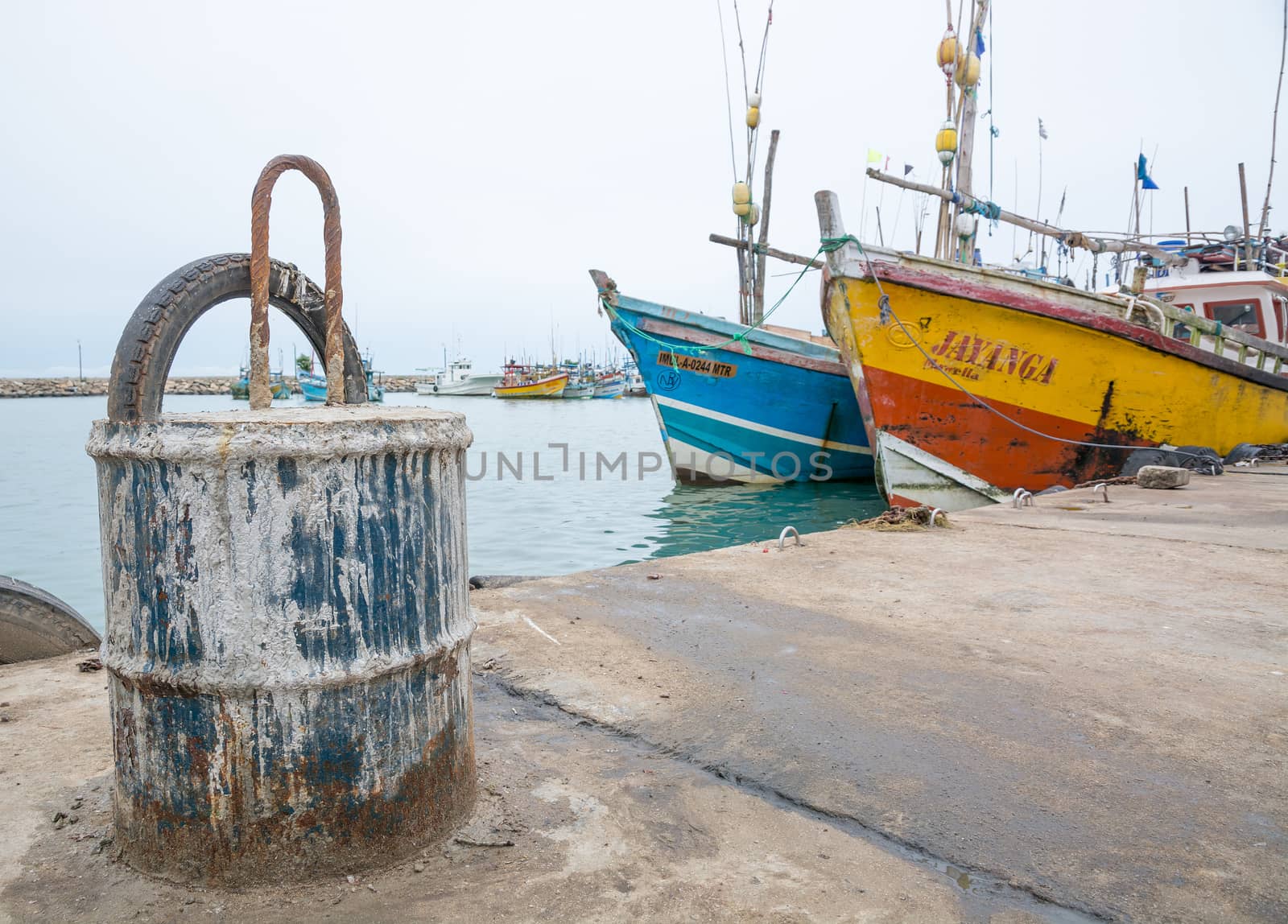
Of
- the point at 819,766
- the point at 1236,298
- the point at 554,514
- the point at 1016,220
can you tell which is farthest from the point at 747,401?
the point at 819,766

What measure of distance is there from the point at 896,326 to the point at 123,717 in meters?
8.43

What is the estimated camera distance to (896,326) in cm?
904

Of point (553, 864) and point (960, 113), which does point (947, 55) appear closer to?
point (960, 113)

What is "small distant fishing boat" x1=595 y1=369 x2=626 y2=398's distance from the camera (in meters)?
Answer: 80.5

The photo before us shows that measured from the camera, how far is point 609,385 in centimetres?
8056

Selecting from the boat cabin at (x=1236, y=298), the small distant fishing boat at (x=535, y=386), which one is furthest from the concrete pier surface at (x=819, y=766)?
the small distant fishing boat at (x=535, y=386)

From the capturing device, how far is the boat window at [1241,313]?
1223 centimetres

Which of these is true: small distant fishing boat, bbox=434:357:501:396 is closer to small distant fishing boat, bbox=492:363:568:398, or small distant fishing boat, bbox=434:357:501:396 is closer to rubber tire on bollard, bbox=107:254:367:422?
small distant fishing boat, bbox=492:363:568:398

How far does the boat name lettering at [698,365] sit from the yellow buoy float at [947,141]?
3984mm

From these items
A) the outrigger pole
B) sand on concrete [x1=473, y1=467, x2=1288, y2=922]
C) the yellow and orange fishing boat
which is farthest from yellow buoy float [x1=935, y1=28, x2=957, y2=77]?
sand on concrete [x1=473, y1=467, x2=1288, y2=922]

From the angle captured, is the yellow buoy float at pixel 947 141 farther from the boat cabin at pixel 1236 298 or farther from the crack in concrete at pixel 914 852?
the crack in concrete at pixel 914 852

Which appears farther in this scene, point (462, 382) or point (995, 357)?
point (462, 382)

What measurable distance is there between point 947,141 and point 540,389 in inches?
2550

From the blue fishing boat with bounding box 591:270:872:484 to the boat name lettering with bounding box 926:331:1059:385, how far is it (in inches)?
148
